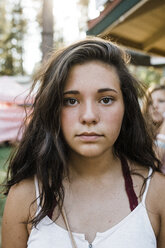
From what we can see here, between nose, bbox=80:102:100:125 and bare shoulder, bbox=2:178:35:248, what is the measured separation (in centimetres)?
47

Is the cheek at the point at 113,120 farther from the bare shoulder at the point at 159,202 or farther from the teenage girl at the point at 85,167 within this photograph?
the bare shoulder at the point at 159,202

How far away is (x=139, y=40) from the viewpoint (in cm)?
566

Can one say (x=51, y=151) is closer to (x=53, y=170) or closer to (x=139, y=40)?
(x=53, y=170)

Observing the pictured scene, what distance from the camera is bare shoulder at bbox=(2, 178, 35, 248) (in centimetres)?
142

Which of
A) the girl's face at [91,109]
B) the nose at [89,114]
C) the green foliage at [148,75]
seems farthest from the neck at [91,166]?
the green foliage at [148,75]

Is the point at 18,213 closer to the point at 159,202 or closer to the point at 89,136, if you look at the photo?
the point at 89,136

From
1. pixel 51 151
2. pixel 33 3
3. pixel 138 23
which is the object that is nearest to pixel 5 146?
pixel 138 23

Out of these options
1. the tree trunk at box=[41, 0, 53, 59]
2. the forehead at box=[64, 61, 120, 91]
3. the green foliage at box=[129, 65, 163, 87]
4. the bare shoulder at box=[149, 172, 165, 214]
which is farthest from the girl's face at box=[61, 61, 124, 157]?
the tree trunk at box=[41, 0, 53, 59]

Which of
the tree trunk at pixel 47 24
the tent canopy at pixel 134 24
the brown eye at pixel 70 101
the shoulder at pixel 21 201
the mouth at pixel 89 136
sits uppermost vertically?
the tree trunk at pixel 47 24

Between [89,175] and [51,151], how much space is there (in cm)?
25

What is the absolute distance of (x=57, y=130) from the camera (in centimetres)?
145

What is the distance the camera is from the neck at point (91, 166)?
1526mm

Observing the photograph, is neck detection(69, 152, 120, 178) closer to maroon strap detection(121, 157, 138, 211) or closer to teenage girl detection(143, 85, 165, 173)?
maroon strap detection(121, 157, 138, 211)

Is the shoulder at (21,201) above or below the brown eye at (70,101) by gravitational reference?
below
